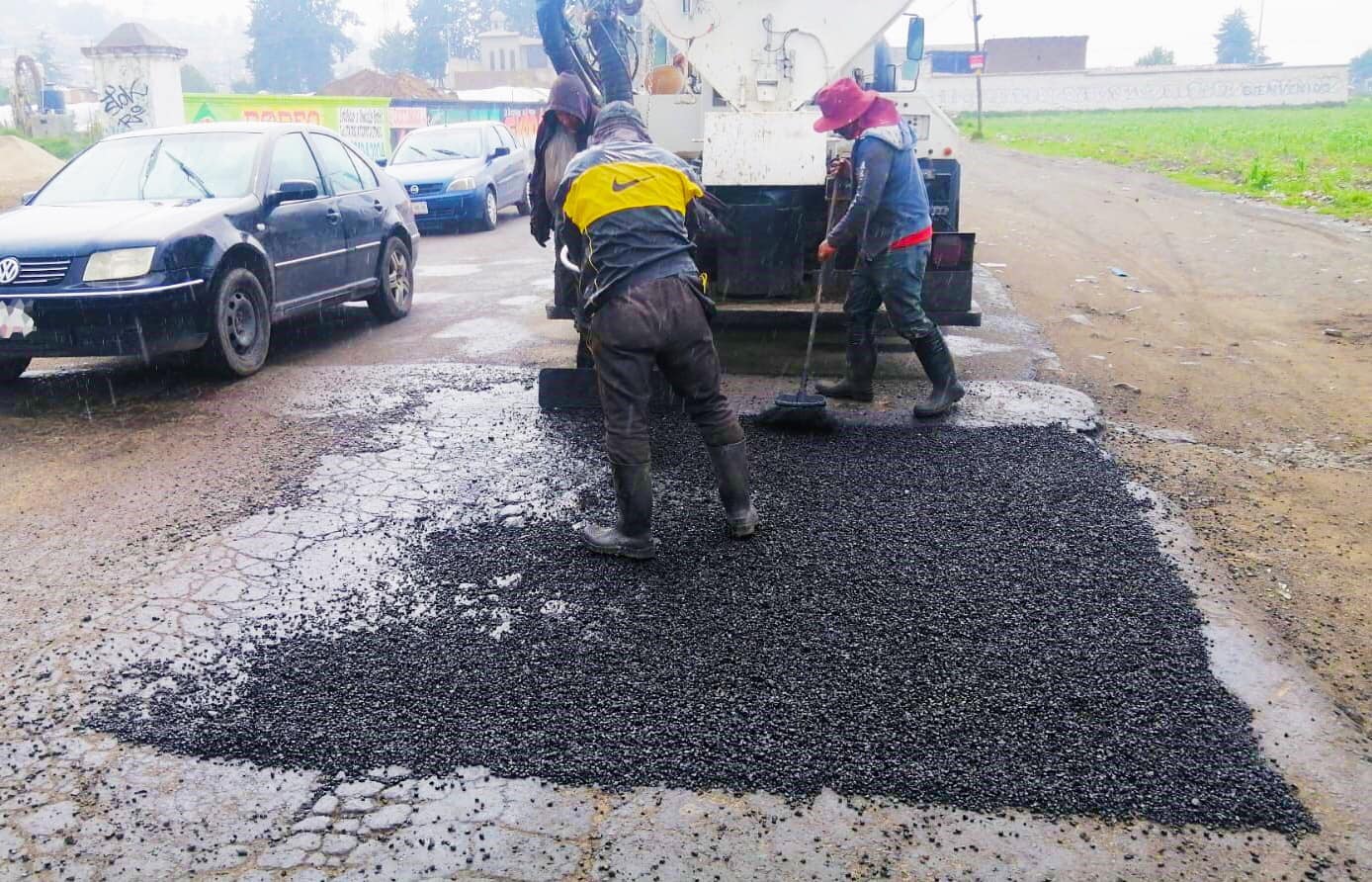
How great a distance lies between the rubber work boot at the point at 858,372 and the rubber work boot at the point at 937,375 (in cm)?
35

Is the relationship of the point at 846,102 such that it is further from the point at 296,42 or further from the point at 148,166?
the point at 296,42

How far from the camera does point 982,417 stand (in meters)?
6.29

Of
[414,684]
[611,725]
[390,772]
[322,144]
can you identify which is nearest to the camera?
[390,772]

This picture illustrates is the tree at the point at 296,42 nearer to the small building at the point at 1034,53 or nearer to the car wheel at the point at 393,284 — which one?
the small building at the point at 1034,53

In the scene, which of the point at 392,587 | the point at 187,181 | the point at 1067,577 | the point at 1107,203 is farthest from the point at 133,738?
the point at 1107,203

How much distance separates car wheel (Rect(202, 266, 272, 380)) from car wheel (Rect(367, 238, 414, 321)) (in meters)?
1.61

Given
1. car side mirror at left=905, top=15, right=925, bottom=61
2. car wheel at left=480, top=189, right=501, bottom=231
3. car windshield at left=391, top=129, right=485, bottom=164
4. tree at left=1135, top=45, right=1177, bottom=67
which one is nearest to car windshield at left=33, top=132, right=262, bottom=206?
car side mirror at left=905, top=15, right=925, bottom=61

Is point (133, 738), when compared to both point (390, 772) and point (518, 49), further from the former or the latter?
point (518, 49)

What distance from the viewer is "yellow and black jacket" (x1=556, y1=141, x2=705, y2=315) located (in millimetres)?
4238

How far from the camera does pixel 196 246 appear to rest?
6.79 metres

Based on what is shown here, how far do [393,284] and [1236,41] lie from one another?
111m

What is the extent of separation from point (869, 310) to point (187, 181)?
4.90 meters

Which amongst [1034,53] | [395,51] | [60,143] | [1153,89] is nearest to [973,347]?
[60,143]

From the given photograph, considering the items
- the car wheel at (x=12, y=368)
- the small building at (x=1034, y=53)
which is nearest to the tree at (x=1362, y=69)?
the small building at (x=1034, y=53)
